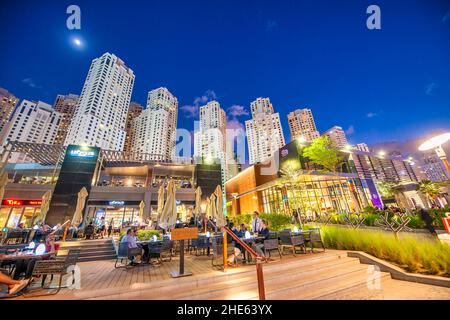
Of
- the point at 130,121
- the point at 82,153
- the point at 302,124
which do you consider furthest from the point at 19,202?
the point at 302,124

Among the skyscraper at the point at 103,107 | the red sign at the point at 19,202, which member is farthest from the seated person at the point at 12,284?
the skyscraper at the point at 103,107

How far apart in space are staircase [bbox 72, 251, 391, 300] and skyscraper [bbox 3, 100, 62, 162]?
3917 inches

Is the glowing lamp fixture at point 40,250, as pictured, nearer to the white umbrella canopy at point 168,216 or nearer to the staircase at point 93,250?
the white umbrella canopy at point 168,216

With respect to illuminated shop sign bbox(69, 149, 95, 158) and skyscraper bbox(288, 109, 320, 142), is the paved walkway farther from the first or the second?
skyscraper bbox(288, 109, 320, 142)

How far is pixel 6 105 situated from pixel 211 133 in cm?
8753

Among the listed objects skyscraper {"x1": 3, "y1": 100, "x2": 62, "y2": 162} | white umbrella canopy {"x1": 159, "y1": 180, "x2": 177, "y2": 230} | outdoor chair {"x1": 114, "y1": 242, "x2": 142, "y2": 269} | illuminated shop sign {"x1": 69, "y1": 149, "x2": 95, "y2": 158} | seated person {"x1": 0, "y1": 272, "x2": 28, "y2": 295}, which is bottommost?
seated person {"x1": 0, "y1": 272, "x2": 28, "y2": 295}

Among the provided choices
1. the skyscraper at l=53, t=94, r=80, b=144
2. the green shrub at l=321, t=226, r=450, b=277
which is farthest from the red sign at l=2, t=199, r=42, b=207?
the skyscraper at l=53, t=94, r=80, b=144

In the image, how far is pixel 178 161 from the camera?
27453 mm

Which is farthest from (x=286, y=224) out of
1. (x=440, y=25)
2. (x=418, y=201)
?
(x=418, y=201)

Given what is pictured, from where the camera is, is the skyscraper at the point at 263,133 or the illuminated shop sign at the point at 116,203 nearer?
the illuminated shop sign at the point at 116,203

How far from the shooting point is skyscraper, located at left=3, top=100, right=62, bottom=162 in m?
69.8

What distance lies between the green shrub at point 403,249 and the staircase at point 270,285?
871 millimetres

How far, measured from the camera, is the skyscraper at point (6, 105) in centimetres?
6681
